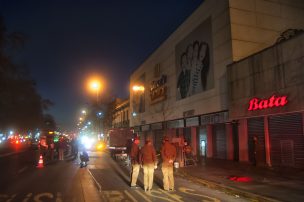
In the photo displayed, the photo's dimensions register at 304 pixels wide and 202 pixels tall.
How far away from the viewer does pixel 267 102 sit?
796 inches

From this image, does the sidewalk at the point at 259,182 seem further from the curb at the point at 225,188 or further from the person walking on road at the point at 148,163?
the person walking on road at the point at 148,163

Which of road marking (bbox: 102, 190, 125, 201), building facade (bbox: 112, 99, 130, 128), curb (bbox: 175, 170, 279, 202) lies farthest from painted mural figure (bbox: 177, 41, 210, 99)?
building facade (bbox: 112, 99, 130, 128)

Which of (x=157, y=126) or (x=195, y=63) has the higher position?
(x=195, y=63)

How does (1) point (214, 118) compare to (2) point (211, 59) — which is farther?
(2) point (211, 59)

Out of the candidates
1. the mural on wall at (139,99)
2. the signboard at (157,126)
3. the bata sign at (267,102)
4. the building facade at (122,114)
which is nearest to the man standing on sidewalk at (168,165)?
the bata sign at (267,102)

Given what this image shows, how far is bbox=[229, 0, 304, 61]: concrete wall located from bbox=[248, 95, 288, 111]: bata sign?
472cm

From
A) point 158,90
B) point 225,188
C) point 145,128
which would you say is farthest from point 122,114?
point 225,188

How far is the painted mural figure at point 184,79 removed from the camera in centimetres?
3350

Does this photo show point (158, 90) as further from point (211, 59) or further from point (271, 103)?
point (271, 103)

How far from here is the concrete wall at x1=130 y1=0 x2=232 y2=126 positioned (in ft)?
86.8

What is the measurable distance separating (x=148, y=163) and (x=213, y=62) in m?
16.0

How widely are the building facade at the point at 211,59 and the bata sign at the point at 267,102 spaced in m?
4.35

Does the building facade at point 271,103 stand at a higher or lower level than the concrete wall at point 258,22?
lower

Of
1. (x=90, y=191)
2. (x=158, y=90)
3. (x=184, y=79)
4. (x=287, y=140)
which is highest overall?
(x=158, y=90)
